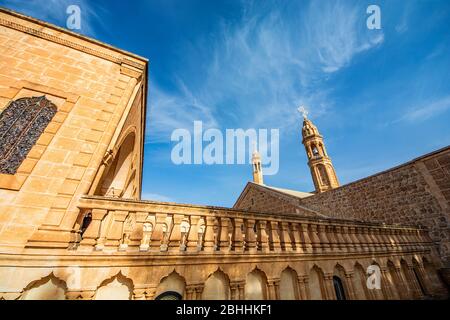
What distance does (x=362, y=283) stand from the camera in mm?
4180

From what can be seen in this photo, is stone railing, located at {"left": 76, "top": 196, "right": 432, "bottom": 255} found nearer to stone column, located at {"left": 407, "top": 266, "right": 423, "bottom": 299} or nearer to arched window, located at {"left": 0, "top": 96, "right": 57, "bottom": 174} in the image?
stone column, located at {"left": 407, "top": 266, "right": 423, "bottom": 299}

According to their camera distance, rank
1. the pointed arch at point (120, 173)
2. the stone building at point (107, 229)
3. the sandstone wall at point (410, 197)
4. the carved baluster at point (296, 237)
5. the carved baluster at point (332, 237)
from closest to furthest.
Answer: the stone building at point (107, 229) < the carved baluster at point (296, 237) < the carved baluster at point (332, 237) < the pointed arch at point (120, 173) < the sandstone wall at point (410, 197)

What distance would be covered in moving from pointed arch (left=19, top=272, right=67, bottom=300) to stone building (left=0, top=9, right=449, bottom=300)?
1cm

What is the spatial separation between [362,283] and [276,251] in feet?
8.57

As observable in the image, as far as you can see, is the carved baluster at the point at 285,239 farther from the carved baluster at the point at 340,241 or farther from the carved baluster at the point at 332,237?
the carved baluster at the point at 340,241

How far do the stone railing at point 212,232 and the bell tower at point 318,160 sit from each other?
23420 mm

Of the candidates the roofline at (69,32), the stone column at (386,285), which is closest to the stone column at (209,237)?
the stone column at (386,285)

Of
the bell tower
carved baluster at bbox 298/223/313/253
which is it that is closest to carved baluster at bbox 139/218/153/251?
carved baluster at bbox 298/223/313/253

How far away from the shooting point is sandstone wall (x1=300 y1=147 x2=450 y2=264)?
7.18 metres

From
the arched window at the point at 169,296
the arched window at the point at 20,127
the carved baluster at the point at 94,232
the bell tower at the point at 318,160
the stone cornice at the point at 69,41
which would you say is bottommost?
the arched window at the point at 169,296

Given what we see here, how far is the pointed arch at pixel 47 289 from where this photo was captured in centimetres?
205

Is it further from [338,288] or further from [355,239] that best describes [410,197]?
[338,288]

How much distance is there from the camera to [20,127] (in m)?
3.17

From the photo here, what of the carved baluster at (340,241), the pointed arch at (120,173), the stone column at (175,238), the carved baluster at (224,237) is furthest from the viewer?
the pointed arch at (120,173)
